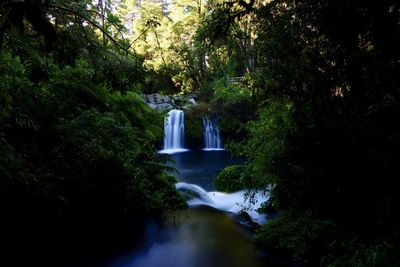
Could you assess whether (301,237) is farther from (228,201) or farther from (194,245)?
(228,201)

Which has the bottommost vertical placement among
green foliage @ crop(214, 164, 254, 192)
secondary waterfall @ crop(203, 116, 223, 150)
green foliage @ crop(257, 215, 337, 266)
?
green foliage @ crop(257, 215, 337, 266)

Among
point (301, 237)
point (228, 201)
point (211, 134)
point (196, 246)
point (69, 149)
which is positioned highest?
point (211, 134)

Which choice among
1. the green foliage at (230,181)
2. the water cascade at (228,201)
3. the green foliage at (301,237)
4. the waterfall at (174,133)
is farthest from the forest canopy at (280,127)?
the waterfall at (174,133)

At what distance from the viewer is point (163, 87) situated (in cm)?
2733

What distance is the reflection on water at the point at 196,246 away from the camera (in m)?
5.43

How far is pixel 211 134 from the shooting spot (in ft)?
68.4

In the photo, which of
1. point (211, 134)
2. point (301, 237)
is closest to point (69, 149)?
point (301, 237)

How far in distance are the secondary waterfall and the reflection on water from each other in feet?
43.2

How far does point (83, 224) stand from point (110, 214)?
50 centimetres

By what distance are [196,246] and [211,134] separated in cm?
1498

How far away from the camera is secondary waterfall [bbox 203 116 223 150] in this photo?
20.7 m

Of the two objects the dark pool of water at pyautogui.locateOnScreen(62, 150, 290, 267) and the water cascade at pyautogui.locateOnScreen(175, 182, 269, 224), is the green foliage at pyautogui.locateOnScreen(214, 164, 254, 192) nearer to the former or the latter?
the water cascade at pyautogui.locateOnScreen(175, 182, 269, 224)

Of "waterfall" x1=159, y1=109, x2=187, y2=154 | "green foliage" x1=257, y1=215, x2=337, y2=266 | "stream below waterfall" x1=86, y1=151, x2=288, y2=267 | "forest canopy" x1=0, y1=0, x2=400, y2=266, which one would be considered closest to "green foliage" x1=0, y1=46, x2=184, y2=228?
"forest canopy" x1=0, y1=0, x2=400, y2=266

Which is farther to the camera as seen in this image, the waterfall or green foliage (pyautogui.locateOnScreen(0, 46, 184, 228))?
the waterfall
